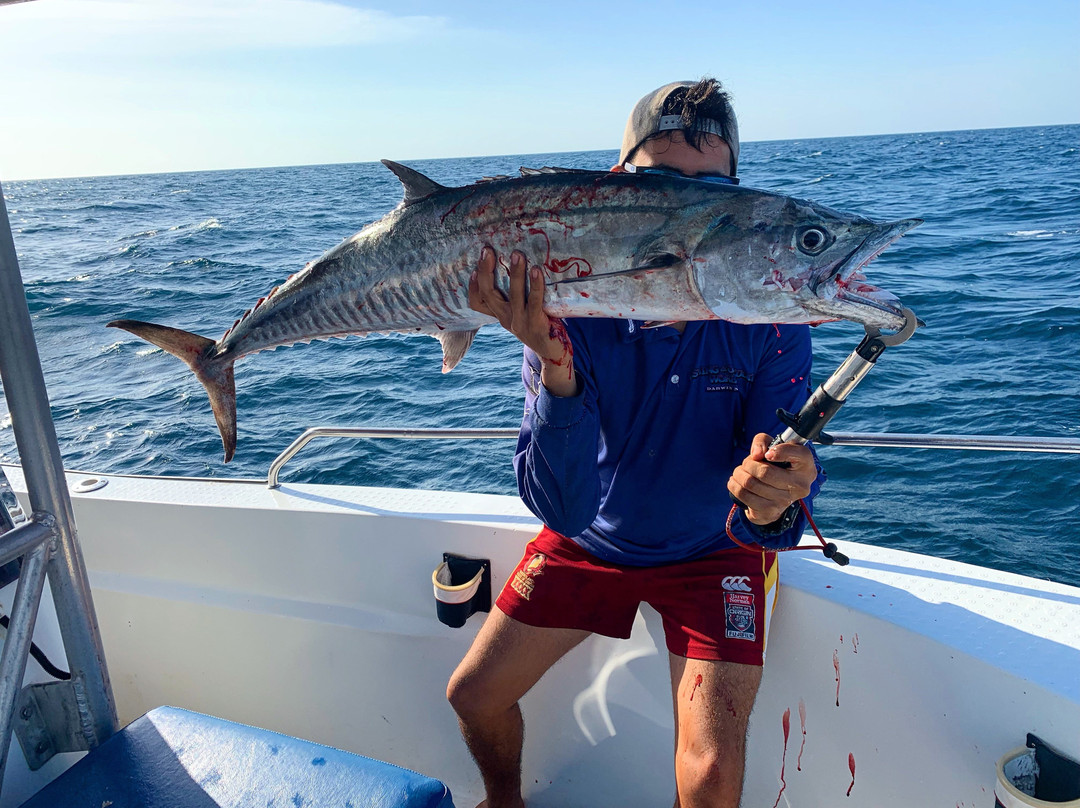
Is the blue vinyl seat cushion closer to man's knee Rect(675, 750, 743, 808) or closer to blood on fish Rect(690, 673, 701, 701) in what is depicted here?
man's knee Rect(675, 750, 743, 808)

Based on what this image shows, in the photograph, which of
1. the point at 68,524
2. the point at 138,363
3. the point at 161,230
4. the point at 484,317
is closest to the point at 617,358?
the point at 484,317

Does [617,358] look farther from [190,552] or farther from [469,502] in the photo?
[190,552]

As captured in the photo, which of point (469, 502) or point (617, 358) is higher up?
point (617, 358)

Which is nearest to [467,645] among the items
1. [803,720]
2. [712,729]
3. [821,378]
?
[712,729]

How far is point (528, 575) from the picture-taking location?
2328 mm

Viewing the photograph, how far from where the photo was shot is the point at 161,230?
26797mm

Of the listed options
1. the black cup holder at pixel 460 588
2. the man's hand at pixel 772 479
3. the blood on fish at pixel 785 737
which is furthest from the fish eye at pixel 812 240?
the black cup holder at pixel 460 588

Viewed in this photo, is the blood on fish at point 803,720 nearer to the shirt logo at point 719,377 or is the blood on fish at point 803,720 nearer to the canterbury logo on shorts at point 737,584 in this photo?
the canterbury logo on shorts at point 737,584

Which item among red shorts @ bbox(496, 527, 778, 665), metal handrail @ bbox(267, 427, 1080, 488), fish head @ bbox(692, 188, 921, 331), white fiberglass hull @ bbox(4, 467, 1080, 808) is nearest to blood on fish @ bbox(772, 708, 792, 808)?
white fiberglass hull @ bbox(4, 467, 1080, 808)

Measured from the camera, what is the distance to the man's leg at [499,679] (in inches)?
86.7

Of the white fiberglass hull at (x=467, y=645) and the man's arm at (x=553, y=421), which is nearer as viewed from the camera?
the man's arm at (x=553, y=421)

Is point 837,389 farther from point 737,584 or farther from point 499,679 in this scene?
point 499,679

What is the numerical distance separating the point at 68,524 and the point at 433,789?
958 millimetres

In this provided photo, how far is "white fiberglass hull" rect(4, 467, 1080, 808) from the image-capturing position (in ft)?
6.51
